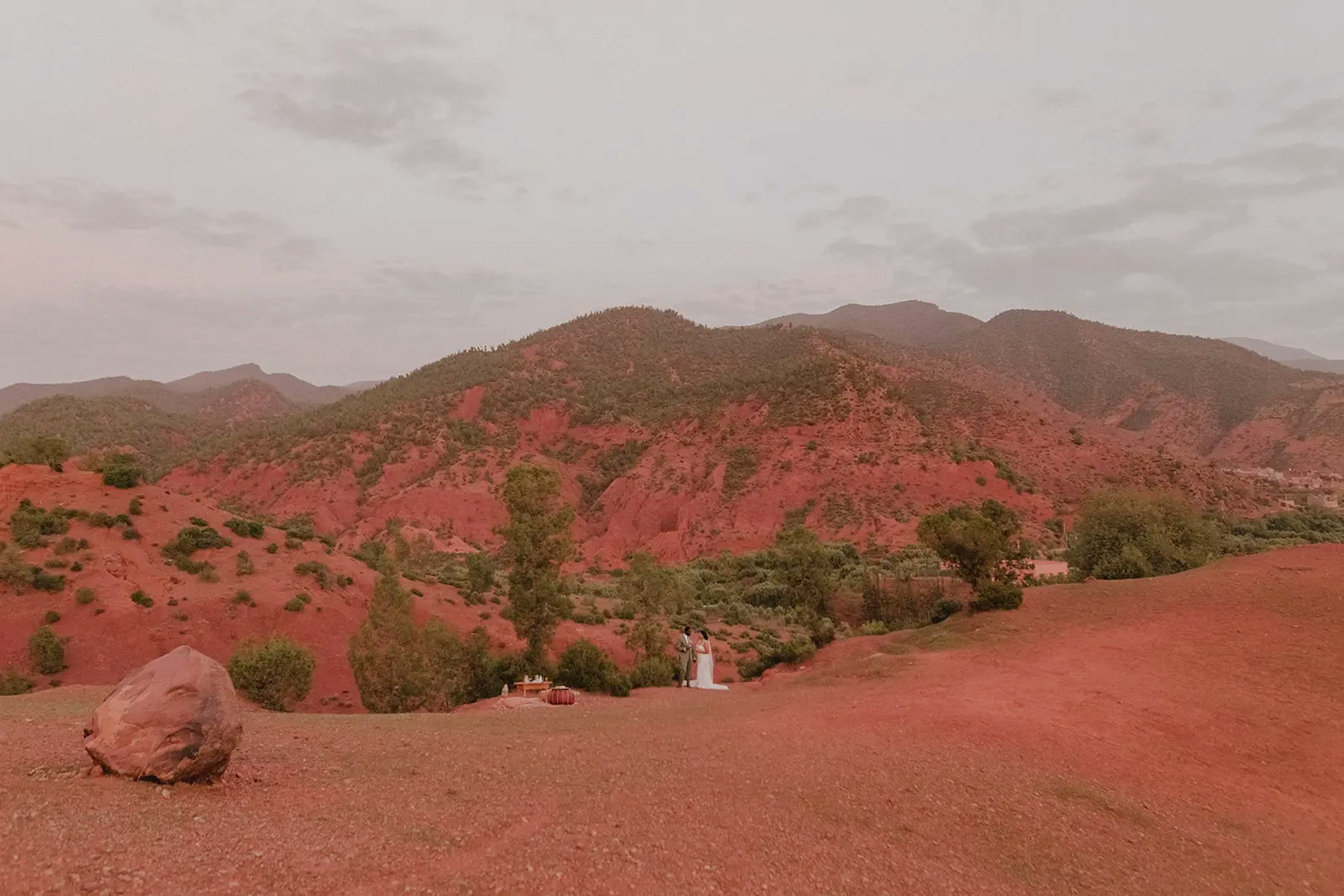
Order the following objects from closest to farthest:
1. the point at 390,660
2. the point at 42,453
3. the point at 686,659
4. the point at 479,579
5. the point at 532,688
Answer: the point at 390,660, the point at 532,688, the point at 686,659, the point at 42,453, the point at 479,579

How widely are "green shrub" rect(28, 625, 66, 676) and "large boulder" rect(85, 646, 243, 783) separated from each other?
20773 millimetres

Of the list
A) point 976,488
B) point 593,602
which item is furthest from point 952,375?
point 593,602

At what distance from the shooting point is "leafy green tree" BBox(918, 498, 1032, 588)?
74.0 feet

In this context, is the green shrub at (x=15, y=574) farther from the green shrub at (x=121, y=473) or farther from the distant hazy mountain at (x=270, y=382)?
the distant hazy mountain at (x=270, y=382)

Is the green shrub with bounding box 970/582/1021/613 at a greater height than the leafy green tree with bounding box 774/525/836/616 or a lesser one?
greater

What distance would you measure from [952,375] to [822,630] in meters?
69.5

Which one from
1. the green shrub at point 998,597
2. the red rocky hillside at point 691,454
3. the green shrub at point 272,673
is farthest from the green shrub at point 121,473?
the green shrub at point 998,597

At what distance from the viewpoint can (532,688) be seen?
1842cm

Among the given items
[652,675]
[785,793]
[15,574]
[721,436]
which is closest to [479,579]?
[652,675]

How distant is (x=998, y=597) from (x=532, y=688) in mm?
13801

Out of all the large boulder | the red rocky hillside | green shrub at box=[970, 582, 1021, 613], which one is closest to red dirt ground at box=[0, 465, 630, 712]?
green shrub at box=[970, 582, 1021, 613]

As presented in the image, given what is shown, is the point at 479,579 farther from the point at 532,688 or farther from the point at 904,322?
the point at 904,322

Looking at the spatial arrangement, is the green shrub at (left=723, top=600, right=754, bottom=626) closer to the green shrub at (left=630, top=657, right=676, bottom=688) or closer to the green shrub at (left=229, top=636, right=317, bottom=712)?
the green shrub at (left=630, top=657, right=676, bottom=688)

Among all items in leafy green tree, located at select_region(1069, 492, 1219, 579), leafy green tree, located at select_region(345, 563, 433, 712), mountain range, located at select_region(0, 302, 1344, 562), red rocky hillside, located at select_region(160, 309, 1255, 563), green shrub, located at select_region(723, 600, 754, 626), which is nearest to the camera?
leafy green tree, located at select_region(345, 563, 433, 712)
